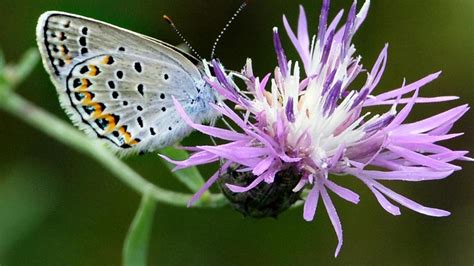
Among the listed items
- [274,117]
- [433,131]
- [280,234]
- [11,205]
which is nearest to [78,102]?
[274,117]

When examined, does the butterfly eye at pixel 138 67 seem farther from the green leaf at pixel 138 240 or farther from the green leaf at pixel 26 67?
the green leaf at pixel 26 67

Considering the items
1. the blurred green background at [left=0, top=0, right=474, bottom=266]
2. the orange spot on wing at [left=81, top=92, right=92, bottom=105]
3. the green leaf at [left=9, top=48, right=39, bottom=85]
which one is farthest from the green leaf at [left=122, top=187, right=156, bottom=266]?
the blurred green background at [left=0, top=0, right=474, bottom=266]

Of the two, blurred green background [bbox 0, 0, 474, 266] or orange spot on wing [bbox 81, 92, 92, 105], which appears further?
blurred green background [bbox 0, 0, 474, 266]

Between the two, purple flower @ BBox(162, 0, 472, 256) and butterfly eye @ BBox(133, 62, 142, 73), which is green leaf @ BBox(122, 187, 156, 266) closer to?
purple flower @ BBox(162, 0, 472, 256)

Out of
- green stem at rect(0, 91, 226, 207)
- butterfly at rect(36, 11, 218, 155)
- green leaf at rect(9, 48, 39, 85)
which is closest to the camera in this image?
butterfly at rect(36, 11, 218, 155)

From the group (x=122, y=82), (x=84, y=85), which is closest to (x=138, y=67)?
(x=122, y=82)
